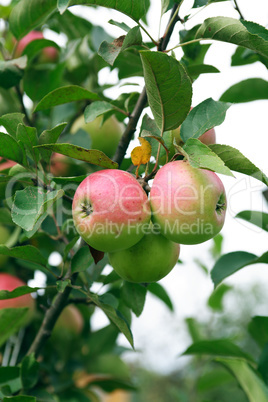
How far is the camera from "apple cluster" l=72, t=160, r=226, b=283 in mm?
673

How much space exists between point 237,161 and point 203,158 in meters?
0.11

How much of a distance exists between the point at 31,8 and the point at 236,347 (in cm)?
106

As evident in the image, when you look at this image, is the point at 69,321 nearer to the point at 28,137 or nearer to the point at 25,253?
the point at 25,253

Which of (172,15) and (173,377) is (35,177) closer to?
(172,15)

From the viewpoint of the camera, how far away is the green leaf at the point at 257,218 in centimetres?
108

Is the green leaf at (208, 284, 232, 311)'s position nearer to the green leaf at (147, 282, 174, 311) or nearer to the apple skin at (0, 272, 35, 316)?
the green leaf at (147, 282, 174, 311)

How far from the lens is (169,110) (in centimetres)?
72

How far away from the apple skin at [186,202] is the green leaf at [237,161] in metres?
0.04

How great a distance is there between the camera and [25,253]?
34.7 inches

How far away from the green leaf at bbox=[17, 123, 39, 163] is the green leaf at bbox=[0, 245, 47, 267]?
0.19 m

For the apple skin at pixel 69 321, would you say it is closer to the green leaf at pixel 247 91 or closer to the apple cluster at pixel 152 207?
the apple cluster at pixel 152 207

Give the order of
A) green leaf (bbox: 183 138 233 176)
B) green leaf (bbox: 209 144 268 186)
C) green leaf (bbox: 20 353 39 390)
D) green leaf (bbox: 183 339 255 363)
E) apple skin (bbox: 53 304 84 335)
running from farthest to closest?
1. apple skin (bbox: 53 304 84 335)
2. green leaf (bbox: 183 339 255 363)
3. green leaf (bbox: 20 353 39 390)
4. green leaf (bbox: 209 144 268 186)
5. green leaf (bbox: 183 138 233 176)

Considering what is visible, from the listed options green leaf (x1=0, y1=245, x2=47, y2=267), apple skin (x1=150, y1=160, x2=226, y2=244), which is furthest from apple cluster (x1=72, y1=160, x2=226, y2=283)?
green leaf (x1=0, y1=245, x2=47, y2=267)

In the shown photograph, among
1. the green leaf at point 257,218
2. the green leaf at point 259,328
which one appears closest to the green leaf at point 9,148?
the green leaf at point 257,218
